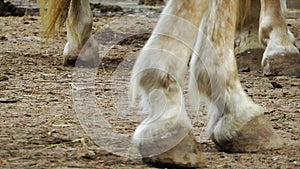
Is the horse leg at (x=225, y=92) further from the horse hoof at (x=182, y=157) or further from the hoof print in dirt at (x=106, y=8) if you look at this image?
the hoof print in dirt at (x=106, y=8)

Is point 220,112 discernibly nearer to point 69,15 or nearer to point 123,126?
point 123,126

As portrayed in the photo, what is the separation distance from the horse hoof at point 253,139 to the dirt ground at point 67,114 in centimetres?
3

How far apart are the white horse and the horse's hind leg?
2.61 metres

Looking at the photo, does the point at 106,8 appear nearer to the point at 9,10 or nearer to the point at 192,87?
the point at 9,10

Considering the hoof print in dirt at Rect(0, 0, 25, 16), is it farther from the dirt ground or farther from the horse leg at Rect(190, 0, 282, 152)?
the horse leg at Rect(190, 0, 282, 152)

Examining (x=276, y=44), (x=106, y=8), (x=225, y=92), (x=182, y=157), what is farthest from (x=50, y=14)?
(x=106, y=8)

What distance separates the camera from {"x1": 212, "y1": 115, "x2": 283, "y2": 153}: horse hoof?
3240mm

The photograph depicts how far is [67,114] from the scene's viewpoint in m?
4.05

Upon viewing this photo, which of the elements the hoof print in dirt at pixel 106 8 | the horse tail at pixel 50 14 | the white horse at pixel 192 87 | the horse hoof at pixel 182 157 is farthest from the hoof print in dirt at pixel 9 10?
the horse hoof at pixel 182 157

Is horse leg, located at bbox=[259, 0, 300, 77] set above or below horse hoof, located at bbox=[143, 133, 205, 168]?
below

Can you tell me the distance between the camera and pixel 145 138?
9.46ft

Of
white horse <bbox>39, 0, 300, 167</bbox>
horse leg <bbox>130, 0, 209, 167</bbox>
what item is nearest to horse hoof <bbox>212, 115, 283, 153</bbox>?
white horse <bbox>39, 0, 300, 167</bbox>

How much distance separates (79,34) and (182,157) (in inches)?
130

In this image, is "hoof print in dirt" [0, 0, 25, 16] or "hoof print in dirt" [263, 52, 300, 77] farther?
"hoof print in dirt" [0, 0, 25, 16]
